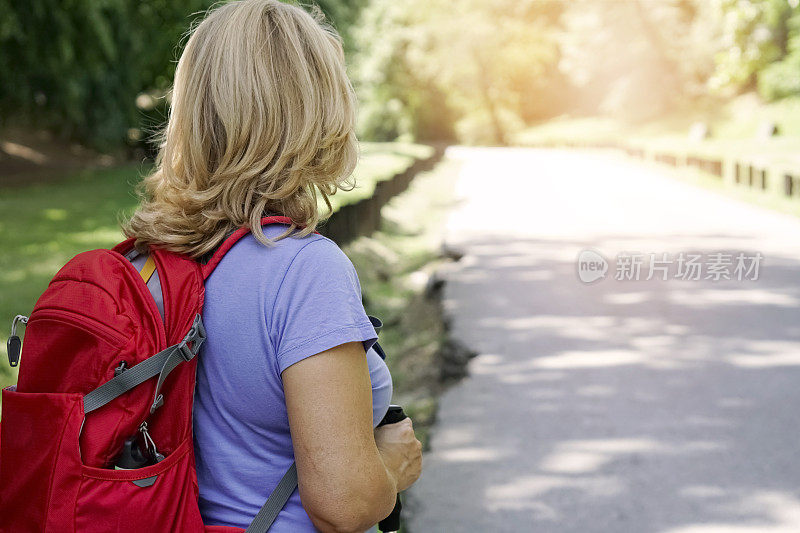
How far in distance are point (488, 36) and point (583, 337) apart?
163 feet

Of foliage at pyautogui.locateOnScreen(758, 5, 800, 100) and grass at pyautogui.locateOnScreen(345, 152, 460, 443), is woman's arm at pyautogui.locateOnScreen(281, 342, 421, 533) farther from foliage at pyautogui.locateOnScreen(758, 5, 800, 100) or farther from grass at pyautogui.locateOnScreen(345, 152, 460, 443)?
foliage at pyautogui.locateOnScreen(758, 5, 800, 100)

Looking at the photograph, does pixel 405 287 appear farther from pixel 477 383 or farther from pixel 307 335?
pixel 307 335

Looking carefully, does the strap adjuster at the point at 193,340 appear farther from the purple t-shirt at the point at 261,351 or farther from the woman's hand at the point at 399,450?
the woman's hand at the point at 399,450

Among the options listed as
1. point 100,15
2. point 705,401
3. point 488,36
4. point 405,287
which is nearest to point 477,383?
point 705,401

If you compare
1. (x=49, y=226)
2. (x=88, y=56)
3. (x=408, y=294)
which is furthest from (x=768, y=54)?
(x=88, y=56)

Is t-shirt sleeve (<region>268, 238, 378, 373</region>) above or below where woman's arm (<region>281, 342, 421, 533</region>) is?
above

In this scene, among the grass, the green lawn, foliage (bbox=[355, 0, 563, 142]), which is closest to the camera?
the grass

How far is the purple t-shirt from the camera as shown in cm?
148

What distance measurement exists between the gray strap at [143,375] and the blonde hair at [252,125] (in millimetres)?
208

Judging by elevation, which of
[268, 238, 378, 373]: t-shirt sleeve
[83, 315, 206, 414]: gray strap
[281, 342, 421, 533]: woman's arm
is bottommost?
[281, 342, 421, 533]: woman's arm

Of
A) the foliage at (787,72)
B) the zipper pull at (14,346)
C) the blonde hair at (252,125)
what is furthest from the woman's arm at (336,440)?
the foliage at (787,72)

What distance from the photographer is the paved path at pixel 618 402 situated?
3.98m

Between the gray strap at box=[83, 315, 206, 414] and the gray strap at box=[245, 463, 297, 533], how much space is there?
0.28m
